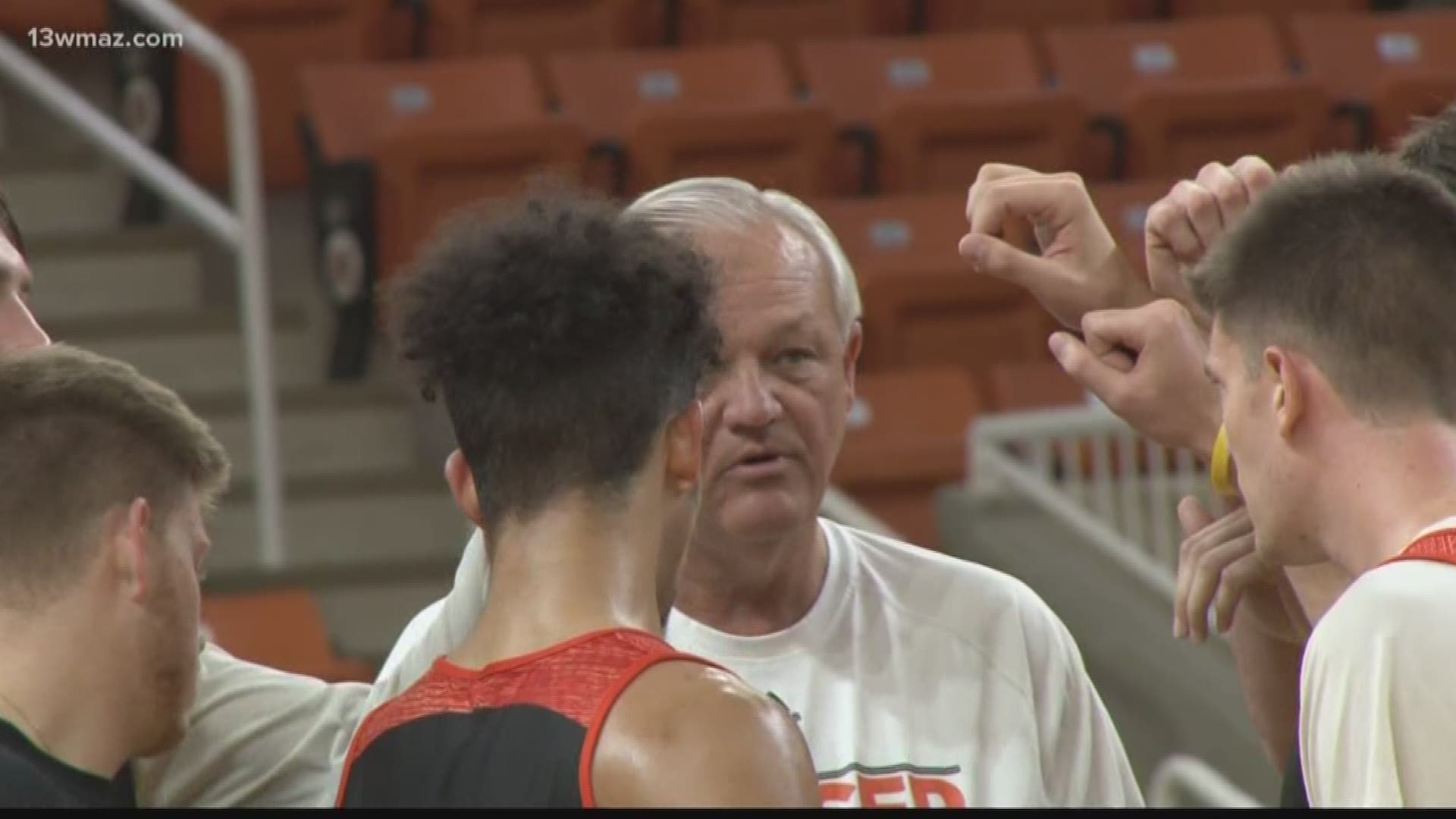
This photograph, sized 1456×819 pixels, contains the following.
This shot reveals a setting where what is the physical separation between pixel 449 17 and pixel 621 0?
0.56 meters

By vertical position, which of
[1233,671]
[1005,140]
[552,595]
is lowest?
[1233,671]

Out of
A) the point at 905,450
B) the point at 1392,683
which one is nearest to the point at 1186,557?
the point at 1392,683

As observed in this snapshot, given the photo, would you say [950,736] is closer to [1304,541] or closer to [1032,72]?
[1304,541]

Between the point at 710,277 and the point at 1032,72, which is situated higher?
the point at 710,277

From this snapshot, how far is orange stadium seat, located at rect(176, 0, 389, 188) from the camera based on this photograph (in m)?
6.71

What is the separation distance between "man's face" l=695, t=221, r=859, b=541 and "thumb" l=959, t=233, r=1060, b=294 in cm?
34

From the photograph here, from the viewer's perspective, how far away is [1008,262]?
2.46 m

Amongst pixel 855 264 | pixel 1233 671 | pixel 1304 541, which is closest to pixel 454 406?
pixel 1304 541

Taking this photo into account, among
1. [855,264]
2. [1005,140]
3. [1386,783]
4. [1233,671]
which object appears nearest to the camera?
[1386,783]

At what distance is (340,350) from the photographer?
6391 mm

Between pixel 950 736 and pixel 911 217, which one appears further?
pixel 911 217

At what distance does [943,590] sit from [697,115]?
3843 mm

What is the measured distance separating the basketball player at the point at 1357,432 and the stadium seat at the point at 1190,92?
16.0 ft

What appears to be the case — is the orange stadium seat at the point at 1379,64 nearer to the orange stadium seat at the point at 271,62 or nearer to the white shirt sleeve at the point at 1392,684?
the orange stadium seat at the point at 271,62
